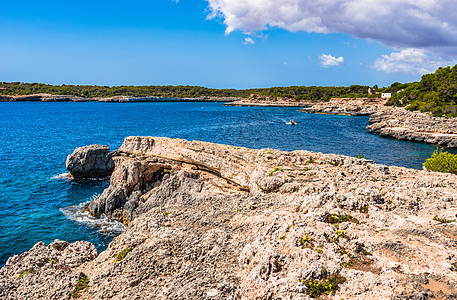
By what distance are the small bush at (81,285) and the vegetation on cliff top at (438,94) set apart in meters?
96.8

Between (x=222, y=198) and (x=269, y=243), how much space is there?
858 cm

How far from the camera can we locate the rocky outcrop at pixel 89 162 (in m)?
44.2

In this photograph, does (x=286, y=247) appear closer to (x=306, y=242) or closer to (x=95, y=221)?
(x=306, y=242)

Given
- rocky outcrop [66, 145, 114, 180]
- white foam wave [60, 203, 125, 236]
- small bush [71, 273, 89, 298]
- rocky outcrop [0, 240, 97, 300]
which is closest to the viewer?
small bush [71, 273, 89, 298]

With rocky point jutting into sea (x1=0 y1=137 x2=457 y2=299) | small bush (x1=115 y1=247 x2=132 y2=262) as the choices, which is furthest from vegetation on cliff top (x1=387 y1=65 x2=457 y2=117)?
small bush (x1=115 y1=247 x2=132 y2=262)

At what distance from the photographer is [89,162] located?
4472cm

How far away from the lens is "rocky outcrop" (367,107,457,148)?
70525 mm

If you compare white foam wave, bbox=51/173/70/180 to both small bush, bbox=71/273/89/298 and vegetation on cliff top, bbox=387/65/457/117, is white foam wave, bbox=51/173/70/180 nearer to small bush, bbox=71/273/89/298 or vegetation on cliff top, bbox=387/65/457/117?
small bush, bbox=71/273/89/298

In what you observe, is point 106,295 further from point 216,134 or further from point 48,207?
point 216,134

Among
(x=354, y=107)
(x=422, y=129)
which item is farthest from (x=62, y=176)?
(x=354, y=107)

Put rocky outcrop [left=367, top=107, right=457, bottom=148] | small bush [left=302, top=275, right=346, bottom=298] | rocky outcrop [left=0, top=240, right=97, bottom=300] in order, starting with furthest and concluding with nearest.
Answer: rocky outcrop [left=367, top=107, right=457, bottom=148] < rocky outcrop [left=0, top=240, right=97, bottom=300] < small bush [left=302, top=275, right=346, bottom=298]

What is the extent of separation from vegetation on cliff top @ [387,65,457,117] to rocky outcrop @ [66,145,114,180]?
88.7m

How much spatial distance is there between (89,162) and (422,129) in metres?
79.0

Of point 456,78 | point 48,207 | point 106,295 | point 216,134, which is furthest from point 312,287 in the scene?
point 456,78
